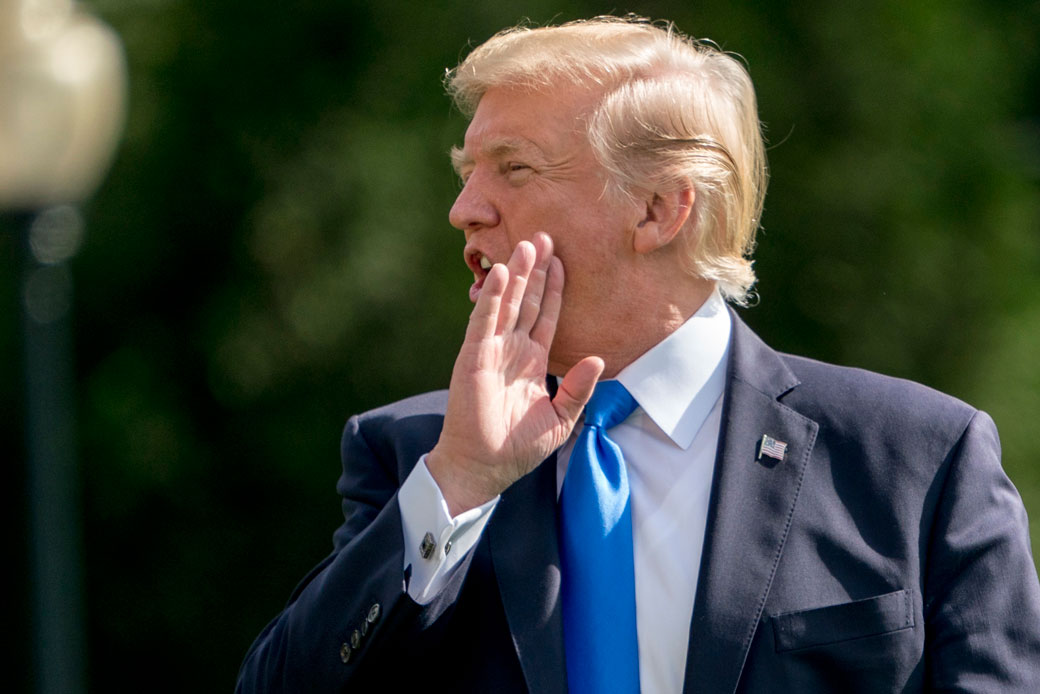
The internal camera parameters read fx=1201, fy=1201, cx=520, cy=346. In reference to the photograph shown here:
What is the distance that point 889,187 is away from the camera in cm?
468

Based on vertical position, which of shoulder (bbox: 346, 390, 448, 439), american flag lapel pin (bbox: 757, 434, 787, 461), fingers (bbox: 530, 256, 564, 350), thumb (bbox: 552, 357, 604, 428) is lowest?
Result: shoulder (bbox: 346, 390, 448, 439)

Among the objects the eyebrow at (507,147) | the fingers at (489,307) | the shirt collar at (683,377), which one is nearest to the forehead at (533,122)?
the eyebrow at (507,147)

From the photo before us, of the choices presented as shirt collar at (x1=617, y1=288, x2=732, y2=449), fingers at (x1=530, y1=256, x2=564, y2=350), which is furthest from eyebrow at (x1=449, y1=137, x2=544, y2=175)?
shirt collar at (x1=617, y1=288, x2=732, y2=449)

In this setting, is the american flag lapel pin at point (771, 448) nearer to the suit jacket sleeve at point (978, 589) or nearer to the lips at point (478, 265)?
the suit jacket sleeve at point (978, 589)

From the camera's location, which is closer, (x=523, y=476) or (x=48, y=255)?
(x=523, y=476)

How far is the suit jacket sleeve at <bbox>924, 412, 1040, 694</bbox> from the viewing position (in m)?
2.04

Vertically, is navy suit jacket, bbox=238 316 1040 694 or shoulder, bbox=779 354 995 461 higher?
shoulder, bbox=779 354 995 461

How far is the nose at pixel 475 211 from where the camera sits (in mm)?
2385

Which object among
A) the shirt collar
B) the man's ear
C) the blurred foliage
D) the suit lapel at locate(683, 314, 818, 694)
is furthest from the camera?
the blurred foliage

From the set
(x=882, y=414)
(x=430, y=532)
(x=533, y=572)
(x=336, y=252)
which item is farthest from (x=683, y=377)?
(x=336, y=252)

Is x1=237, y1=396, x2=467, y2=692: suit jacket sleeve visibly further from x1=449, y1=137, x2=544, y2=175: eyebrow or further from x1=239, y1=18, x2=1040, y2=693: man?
x1=449, y1=137, x2=544, y2=175: eyebrow

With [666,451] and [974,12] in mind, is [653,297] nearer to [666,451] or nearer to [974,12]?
[666,451]

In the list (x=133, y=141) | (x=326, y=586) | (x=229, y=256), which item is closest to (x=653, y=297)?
(x=326, y=586)

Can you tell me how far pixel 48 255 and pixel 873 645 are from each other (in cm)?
370
